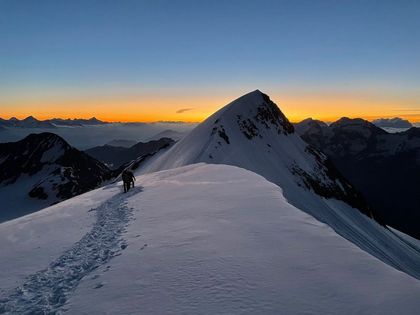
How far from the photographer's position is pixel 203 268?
9.09 metres

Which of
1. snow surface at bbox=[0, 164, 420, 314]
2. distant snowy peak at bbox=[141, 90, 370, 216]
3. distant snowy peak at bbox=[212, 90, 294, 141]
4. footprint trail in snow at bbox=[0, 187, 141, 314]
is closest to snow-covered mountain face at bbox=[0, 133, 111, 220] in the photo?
distant snowy peak at bbox=[212, 90, 294, 141]

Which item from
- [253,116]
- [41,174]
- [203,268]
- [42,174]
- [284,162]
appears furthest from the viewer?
[41,174]

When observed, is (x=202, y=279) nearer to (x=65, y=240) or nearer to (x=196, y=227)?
(x=196, y=227)

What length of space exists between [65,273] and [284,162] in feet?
269

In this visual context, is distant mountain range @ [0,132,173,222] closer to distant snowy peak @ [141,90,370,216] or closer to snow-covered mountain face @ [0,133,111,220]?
snow-covered mountain face @ [0,133,111,220]

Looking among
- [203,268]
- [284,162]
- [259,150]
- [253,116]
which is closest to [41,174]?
[253,116]

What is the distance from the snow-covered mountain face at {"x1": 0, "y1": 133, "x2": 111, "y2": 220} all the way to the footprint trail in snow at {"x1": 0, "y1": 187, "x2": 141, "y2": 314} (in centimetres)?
10683

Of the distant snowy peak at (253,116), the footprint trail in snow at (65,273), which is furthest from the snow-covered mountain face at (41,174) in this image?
the footprint trail in snow at (65,273)

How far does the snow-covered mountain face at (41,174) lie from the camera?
129 metres

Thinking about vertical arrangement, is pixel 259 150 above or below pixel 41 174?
above

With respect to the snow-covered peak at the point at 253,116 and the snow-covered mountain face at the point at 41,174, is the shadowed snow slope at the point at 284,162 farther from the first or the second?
the snow-covered mountain face at the point at 41,174

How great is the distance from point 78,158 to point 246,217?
168m

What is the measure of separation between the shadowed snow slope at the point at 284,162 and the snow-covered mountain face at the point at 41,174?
49.2m

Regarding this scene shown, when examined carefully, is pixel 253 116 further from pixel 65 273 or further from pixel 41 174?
pixel 41 174
